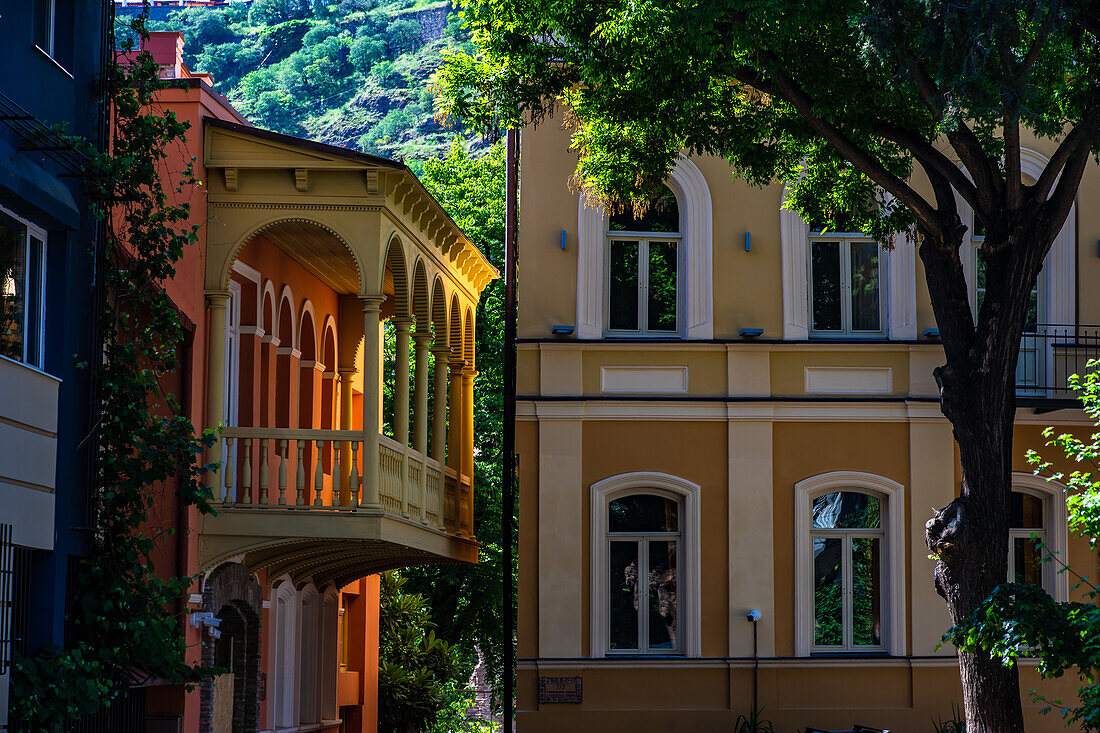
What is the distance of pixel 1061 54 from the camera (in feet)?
45.8

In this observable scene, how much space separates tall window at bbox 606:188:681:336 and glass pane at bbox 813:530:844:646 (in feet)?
11.0

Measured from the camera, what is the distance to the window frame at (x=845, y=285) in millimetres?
18922

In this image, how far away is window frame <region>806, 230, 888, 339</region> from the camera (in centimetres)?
1892

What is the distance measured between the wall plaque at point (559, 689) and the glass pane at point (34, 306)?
7.95 m

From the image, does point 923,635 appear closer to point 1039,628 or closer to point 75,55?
point 1039,628

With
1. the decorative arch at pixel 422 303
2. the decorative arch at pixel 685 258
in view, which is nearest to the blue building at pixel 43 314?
the decorative arch at pixel 422 303

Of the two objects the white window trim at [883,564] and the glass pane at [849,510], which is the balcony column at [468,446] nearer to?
the white window trim at [883,564]

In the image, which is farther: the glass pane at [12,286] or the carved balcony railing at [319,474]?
the carved balcony railing at [319,474]

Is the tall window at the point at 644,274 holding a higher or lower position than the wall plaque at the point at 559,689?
higher

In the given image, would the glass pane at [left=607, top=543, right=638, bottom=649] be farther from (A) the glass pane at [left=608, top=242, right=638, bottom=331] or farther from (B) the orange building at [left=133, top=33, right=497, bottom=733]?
(A) the glass pane at [left=608, top=242, right=638, bottom=331]

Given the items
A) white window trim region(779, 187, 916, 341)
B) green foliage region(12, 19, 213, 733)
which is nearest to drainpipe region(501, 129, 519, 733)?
white window trim region(779, 187, 916, 341)

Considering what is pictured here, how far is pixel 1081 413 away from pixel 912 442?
2.23 metres

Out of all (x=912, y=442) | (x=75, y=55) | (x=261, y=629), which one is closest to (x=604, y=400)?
(x=912, y=442)

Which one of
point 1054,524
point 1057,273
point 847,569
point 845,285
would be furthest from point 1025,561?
point 845,285
